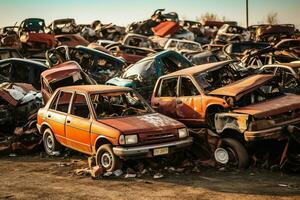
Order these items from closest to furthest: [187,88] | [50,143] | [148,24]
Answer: [50,143] → [187,88] → [148,24]

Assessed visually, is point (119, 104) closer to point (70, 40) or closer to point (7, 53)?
point (7, 53)

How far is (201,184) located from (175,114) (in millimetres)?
3238

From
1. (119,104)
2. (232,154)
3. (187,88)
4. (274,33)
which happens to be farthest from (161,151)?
(274,33)

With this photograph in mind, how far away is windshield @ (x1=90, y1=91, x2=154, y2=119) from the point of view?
31.5ft

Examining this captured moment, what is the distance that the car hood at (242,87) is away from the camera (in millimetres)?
9328

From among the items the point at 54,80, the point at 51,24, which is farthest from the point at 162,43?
the point at 54,80

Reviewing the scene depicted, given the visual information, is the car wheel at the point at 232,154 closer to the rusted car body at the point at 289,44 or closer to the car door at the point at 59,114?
the car door at the point at 59,114

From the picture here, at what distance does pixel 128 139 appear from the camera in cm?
837

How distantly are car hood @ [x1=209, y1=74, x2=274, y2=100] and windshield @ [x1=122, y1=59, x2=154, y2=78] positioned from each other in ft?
13.4

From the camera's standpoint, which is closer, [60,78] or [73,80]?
[60,78]

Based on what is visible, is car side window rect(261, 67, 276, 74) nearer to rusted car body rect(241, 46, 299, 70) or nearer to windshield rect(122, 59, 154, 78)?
rusted car body rect(241, 46, 299, 70)

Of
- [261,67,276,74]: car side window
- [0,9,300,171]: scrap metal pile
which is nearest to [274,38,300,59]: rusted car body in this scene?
[0,9,300,171]: scrap metal pile

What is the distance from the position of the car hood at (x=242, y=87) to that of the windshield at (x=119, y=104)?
4.79ft

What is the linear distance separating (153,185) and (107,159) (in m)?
1.21
